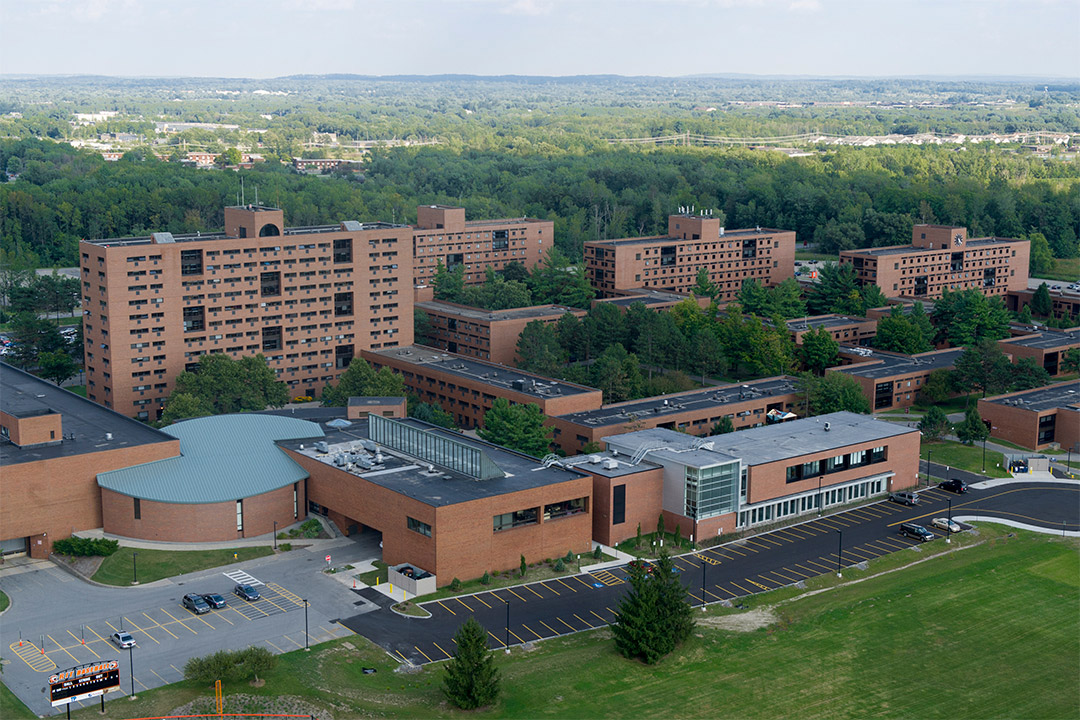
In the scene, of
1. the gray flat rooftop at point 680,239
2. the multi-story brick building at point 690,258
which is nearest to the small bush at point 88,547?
the multi-story brick building at point 690,258

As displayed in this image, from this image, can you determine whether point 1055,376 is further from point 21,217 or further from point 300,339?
point 21,217

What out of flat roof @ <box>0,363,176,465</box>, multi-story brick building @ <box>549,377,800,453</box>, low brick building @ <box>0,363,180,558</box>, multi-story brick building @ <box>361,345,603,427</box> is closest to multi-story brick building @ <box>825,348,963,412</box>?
multi-story brick building @ <box>549,377,800,453</box>

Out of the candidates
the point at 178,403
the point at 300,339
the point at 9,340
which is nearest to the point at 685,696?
the point at 178,403

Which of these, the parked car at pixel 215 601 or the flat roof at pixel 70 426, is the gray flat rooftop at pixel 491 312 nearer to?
the flat roof at pixel 70 426

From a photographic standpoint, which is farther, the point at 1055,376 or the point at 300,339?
the point at 1055,376

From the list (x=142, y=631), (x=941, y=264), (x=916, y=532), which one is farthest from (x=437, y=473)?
(x=941, y=264)
